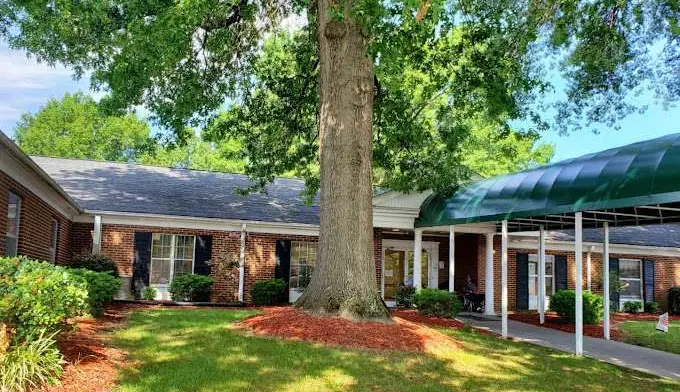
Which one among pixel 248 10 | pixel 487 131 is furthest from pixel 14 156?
pixel 487 131

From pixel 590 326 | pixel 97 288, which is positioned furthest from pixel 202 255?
pixel 590 326

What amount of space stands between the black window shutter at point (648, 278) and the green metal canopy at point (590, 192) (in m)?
10.6

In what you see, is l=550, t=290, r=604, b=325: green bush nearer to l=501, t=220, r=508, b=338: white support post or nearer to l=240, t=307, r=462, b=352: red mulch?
l=501, t=220, r=508, b=338: white support post

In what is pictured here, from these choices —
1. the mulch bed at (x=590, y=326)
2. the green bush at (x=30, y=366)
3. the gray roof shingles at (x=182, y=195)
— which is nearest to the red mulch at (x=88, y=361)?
the green bush at (x=30, y=366)

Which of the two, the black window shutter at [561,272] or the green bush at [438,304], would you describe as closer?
the green bush at [438,304]

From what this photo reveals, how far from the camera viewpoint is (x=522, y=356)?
10320 mm

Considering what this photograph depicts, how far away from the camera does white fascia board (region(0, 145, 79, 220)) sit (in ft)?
33.3

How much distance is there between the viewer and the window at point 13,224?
11367 mm

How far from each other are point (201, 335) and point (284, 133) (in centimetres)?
944

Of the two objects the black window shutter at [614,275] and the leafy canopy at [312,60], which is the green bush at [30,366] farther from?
the black window shutter at [614,275]

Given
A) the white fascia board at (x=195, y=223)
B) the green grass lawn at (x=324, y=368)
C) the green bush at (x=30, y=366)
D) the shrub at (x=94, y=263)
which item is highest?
the white fascia board at (x=195, y=223)

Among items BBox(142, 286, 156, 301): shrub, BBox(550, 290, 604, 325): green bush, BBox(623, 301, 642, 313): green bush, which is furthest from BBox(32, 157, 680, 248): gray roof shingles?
BBox(550, 290, 604, 325): green bush

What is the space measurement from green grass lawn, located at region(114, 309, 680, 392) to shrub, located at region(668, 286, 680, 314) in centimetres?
1627

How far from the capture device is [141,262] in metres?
17.7
